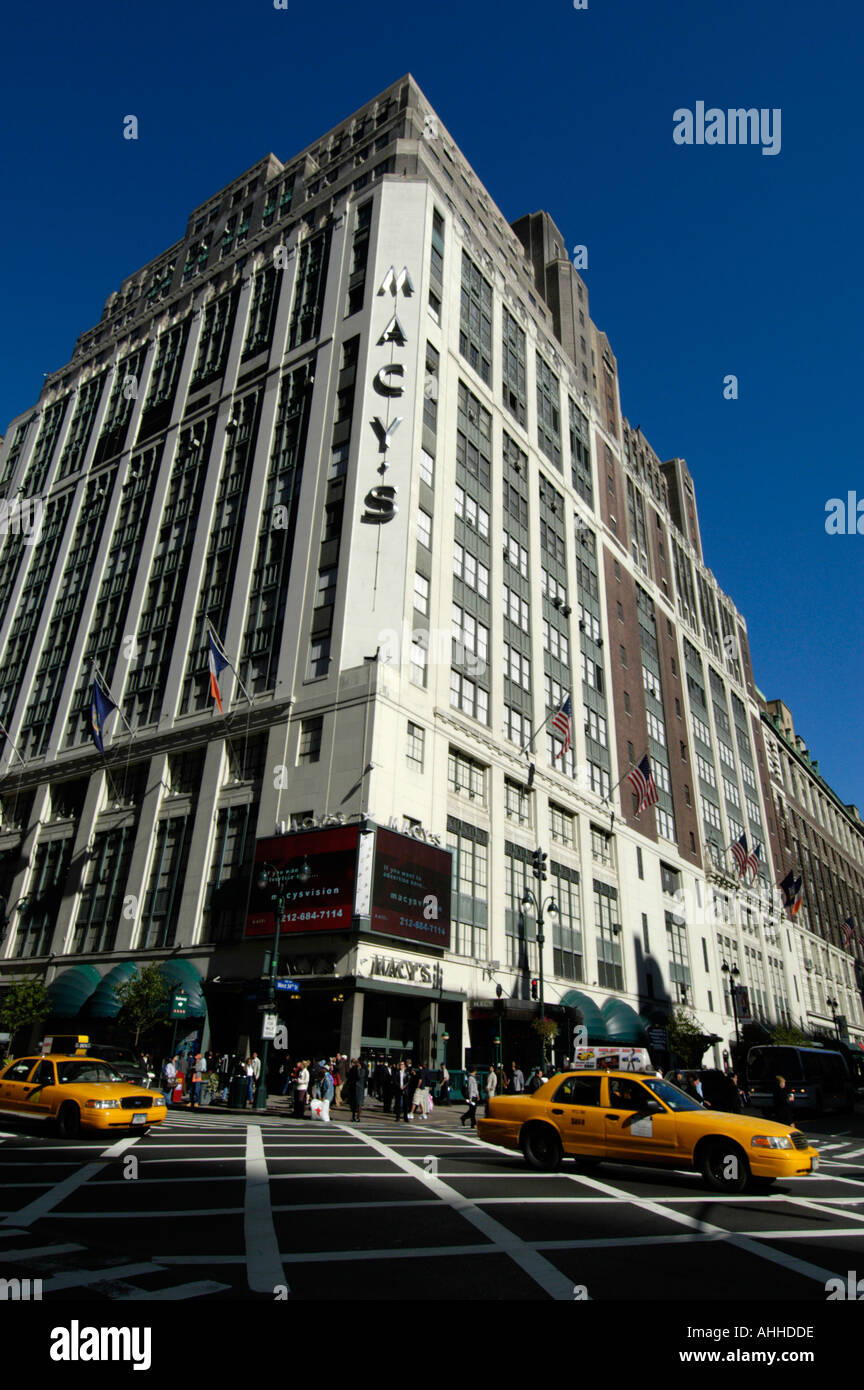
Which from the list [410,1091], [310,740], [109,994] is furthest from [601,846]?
[109,994]

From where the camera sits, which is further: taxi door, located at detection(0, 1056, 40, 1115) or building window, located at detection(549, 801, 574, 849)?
building window, located at detection(549, 801, 574, 849)

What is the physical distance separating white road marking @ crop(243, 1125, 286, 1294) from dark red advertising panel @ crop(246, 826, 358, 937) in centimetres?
1666

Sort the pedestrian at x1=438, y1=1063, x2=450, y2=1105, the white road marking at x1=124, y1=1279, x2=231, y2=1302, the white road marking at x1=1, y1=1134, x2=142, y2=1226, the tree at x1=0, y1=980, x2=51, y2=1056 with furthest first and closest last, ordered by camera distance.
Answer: the tree at x1=0, y1=980, x2=51, y2=1056 < the pedestrian at x1=438, y1=1063, x2=450, y2=1105 < the white road marking at x1=1, y1=1134, x2=142, y2=1226 < the white road marking at x1=124, y1=1279, x2=231, y2=1302

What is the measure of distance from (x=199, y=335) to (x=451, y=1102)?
51924 mm

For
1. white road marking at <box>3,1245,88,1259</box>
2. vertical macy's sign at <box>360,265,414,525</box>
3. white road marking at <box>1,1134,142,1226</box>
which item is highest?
vertical macy's sign at <box>360,265,414,525</box>

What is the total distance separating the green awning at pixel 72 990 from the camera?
121 ft

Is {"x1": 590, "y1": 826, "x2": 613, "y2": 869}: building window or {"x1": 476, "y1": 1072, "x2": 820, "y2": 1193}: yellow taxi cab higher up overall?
{"x1": 590, "y1": 826, "x2": 613, "y2": 869}: building window

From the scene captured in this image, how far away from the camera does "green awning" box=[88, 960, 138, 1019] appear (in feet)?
113

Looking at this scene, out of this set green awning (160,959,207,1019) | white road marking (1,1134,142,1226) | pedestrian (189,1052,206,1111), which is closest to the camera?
white road marking (1,1134,142,1226)

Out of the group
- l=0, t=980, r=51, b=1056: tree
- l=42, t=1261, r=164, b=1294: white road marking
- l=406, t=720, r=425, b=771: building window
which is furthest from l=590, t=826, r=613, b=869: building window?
l=42, t=1261, r=164, b=1294: white road marking

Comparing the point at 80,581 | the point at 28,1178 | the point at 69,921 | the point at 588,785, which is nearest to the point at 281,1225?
the point at 28,1178

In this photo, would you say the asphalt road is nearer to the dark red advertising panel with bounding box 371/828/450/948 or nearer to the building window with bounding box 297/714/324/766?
the dark red advertising panel with bounding box 371/828/450/948

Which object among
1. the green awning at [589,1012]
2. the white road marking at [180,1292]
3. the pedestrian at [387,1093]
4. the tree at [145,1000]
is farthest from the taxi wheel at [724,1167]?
the green awning at [589,1012]

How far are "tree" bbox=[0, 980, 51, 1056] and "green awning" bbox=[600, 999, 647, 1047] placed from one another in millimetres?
27063
